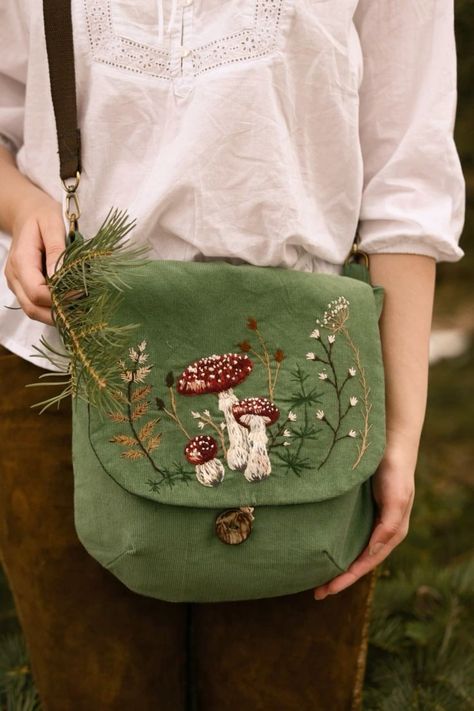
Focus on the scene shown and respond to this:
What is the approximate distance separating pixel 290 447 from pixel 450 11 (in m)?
0.59

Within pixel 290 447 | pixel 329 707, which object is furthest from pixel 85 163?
pixel 329 707

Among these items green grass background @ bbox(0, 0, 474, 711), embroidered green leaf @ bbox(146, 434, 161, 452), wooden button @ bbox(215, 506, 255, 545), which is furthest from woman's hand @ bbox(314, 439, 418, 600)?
green grass background @ bbox(0, 0, 474, 711)

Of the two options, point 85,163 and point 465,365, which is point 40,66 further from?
point 465,365

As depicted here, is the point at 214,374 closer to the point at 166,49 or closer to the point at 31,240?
the point at 31,240

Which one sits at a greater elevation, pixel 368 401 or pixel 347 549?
pixel 368 401

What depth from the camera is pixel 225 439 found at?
839mm

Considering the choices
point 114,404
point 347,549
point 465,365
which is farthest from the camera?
point 465,365

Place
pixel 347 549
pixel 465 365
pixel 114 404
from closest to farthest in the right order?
pixel 114 404, pixel 347 549, pixel 465 365

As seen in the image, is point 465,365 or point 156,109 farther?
point 465,365

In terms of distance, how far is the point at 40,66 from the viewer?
0.90 meters

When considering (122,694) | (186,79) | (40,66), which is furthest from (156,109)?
(122,694)

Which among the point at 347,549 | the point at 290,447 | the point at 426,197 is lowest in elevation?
the point at 347,549

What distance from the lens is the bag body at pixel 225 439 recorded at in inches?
32.4

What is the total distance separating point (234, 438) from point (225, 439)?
0.01 meters
